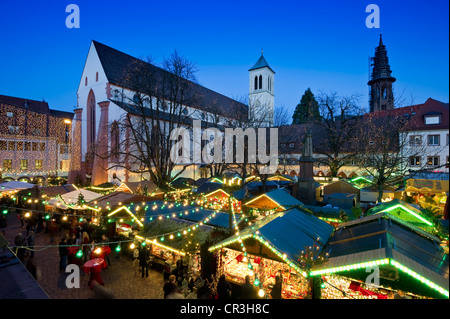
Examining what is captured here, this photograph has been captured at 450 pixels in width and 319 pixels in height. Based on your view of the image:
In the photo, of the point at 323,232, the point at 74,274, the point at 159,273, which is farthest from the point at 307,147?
the point at 74,274

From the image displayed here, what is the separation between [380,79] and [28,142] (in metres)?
62.9

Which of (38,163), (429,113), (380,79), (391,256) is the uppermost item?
(380,79)

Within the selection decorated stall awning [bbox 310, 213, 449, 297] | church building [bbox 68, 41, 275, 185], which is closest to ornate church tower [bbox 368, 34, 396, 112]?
church building [bbox 68, 41, 275, 185]

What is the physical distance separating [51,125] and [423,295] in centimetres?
3844

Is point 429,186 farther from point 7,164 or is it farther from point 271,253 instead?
point 7,164

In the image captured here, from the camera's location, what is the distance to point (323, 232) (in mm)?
8164

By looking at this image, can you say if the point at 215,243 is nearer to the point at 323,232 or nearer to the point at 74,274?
the point at 323,232

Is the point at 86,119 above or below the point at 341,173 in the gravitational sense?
above

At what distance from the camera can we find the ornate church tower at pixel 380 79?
4809 cm

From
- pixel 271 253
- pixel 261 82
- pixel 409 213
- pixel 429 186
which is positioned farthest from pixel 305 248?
pixel 261 82

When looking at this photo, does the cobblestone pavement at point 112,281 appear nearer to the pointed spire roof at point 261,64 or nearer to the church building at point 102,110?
the church building at point 102,110

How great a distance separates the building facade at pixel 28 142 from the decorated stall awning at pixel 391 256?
29821mm

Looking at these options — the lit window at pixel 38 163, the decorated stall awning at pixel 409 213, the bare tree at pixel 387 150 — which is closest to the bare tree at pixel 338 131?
the bare tree at pixel 387 150

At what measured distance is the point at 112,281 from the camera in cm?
816
